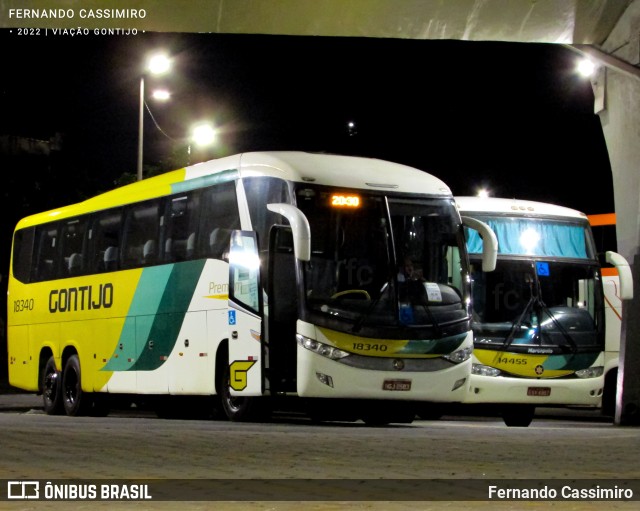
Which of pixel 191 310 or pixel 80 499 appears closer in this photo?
pixel 80 499

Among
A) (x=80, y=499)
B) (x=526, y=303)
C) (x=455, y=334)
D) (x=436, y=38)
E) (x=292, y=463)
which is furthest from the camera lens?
(x=526, y=303)

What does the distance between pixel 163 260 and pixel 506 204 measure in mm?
5928

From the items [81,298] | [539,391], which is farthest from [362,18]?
[81,298]

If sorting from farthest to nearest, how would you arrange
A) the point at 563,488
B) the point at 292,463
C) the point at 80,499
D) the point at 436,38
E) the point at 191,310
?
1. the point at 191,310
2. the point at 436,38
3. the point at 292,463
4. the point at 563,488
5. the point at 80,499

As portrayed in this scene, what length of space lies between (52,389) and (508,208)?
31.1 ft

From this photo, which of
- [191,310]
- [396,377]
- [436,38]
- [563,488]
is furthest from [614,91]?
[563,488]

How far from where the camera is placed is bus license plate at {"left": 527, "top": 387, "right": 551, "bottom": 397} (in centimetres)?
2086

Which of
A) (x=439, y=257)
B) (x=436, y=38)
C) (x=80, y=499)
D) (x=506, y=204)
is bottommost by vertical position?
(x=80, y=499)

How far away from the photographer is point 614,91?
64.6 feet

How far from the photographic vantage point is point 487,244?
19.1 m

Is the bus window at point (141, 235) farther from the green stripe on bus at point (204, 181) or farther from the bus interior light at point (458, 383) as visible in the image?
the bus interior light at point (458, 383)

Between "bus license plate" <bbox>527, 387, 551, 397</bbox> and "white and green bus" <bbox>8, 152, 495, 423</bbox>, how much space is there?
7.36 ft

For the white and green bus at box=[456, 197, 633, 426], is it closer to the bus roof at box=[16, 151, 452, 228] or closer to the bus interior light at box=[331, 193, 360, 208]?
the bus roof at box=[16, 151, 452, 228]

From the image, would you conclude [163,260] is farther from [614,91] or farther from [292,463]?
[292,463]
